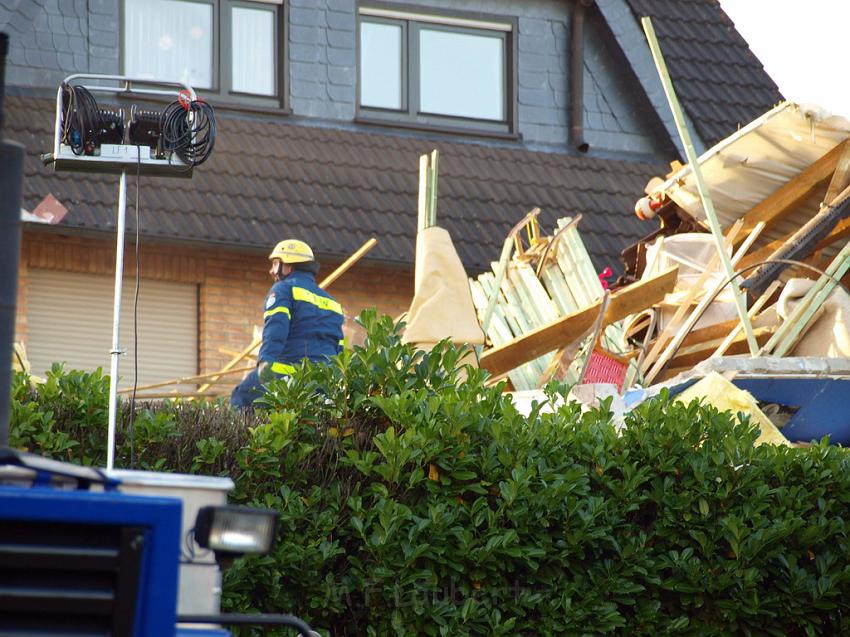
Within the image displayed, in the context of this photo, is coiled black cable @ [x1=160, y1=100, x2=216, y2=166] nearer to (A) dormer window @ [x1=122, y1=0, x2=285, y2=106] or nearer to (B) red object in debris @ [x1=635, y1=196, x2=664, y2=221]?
(B) red object in debris @ [x1=635, y1=196, x2=664, y2=221]

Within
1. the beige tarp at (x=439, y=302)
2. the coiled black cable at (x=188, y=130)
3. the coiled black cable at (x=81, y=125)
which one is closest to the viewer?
the coiled black cable at (x=81, y=125)

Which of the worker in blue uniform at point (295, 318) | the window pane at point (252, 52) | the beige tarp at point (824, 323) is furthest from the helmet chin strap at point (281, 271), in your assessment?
the window pane at point (252, 52)

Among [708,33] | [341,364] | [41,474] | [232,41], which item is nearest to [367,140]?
[232,41]

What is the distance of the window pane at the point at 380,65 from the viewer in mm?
17953

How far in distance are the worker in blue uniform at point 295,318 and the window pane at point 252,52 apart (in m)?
5.53

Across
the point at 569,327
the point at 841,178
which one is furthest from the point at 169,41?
the point at 841,178

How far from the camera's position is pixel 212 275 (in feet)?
53.0

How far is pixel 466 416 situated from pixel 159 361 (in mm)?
9016

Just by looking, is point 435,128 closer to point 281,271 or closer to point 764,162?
point 281,271

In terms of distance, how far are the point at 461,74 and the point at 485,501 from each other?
1159cm

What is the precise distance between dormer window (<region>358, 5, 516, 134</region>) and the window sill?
0.07 ft

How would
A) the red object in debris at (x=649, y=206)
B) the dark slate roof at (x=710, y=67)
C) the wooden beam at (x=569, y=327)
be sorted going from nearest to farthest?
the wooden beam at (x=569, y=327)
the red object in debris at (x=649, y=206)
the dark slate roof at (x=710, y=67)

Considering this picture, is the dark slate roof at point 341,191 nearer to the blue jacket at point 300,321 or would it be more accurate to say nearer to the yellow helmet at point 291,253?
the yellow helmet at point 291,253

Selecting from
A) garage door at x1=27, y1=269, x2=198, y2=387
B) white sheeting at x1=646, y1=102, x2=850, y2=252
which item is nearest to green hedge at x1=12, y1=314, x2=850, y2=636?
white sheeting at x1=646, y1=102, x2=850, y2=252
